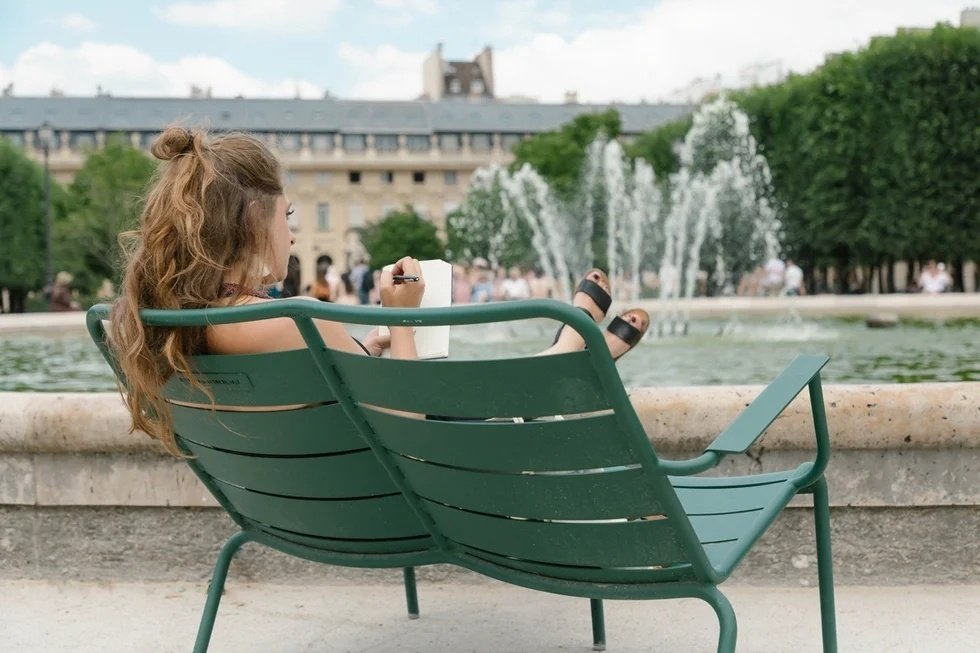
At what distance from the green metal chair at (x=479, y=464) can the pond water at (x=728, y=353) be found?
623 centimetres

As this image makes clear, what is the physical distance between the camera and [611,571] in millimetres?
1941

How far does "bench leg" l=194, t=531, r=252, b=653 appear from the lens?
7.58ft

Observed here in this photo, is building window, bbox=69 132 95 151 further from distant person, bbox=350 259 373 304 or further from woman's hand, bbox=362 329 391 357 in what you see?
woman's hand, bbox=362 329 391 357

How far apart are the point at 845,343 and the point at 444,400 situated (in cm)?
1242

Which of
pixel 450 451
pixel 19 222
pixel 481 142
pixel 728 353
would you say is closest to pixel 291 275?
pixel 450 451

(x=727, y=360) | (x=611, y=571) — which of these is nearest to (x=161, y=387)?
(x=611, y=571)

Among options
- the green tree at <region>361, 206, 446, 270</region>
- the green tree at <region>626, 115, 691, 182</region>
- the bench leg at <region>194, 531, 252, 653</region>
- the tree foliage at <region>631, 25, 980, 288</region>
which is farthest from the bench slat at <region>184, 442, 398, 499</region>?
the green tree at <region>361, 206, 446, 270</region>

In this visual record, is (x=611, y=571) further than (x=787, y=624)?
No

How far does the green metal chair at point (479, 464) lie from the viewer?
1.73 meters

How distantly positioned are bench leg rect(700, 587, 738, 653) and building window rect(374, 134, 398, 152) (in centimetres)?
8755

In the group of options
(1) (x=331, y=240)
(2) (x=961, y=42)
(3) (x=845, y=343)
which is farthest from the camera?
(1) (x=331, y=240)

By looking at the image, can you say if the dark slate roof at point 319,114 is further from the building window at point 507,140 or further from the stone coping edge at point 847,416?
the stone coping edge at point 847,416

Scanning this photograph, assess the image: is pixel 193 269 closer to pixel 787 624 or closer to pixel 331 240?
pixel 787 624

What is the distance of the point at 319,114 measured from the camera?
90.5 metres
